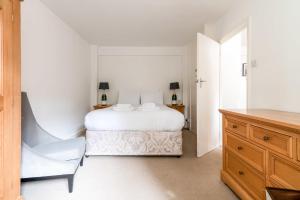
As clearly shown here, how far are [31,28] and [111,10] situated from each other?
114 centimetres

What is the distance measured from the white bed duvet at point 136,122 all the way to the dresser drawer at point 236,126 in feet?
3.15

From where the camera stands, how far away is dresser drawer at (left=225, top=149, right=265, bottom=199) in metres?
1.42

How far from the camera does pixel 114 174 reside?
2.30 meters

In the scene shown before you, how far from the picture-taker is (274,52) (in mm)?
1912

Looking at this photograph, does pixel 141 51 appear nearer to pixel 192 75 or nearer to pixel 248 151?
pixel 192 75

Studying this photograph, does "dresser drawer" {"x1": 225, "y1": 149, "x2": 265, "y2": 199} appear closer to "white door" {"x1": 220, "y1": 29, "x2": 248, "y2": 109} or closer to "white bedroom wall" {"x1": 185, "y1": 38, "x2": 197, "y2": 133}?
"white door" {"x1": 220, "y1": 29, "x2": 248, "y2": 109}

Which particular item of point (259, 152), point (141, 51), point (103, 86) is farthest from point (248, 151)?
point (141, 51)

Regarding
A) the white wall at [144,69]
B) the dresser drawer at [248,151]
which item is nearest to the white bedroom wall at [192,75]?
the white wall at [144,69]

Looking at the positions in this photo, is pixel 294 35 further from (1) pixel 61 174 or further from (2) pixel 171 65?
(2) pixel 171 65

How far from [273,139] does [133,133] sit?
1954 millimetres

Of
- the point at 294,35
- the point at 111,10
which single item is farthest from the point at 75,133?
the point at 294,35

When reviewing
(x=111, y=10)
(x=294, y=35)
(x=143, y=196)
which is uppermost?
(x=111, y=10)

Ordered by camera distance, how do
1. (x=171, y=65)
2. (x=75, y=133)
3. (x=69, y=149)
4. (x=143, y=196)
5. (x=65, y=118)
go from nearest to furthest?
(x=143, y=196) < (x=69, y=149) < (x=65, y=118) < (x=75, y=133) < (x=171, y=65)

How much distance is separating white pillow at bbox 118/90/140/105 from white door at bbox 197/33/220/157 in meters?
2.25
